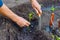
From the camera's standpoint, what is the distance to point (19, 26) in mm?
2402

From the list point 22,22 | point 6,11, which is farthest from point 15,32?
point 6,11

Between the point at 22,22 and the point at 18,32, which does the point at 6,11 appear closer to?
the point at 22,22

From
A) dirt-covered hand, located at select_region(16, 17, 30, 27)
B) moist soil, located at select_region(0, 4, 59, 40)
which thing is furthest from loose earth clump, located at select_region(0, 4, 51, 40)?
dirt-covered hand, located at select_region(16, 17, 30, 27)

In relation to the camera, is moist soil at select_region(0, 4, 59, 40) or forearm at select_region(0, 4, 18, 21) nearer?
forearm at select_region(0, 4, 18, 21)

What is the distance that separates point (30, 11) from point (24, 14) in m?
0.10

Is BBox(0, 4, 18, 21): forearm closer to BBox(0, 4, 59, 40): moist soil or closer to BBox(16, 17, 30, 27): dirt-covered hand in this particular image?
BBox(16, 17, 30, 27): dirt-covered hand

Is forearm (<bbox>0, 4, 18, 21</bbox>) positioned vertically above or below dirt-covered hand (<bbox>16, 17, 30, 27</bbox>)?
above

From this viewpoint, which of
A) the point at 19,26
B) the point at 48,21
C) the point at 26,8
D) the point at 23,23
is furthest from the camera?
the point at 26,8

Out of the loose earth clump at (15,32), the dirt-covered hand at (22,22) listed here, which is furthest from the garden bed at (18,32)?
the dirt-covered hand at (22,22)

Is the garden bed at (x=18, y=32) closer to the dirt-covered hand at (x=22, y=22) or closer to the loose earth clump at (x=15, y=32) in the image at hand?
the loose earth clump at (x=15, y=32)

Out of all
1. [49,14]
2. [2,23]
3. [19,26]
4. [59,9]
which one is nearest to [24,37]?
[19,26]

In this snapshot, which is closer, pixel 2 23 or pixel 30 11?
pixel 2 23

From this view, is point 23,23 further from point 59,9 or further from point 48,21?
point 59,9

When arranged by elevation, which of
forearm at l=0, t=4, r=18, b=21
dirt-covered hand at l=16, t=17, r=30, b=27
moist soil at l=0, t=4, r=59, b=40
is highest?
forearm at l=0, t=4, r=18, b=21
